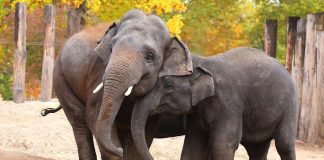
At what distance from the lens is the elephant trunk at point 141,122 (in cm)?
682

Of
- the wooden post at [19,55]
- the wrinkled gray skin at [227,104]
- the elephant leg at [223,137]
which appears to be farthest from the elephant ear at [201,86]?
the wooden post at [19,55]

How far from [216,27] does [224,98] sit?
26999mm

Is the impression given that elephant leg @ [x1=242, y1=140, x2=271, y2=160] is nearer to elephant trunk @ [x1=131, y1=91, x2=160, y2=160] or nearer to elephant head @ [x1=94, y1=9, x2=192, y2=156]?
elephant head @ [x1=94, y1=9, x2=192, y2=156]

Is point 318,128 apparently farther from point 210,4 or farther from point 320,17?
point 210,4

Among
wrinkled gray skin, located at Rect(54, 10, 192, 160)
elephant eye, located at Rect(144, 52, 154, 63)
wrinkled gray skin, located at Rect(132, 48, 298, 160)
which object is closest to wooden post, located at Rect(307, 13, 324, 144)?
wrinkled gray skin, located at Rect(132, 48, 298, 160)

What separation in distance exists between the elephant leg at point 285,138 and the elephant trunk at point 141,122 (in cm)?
167

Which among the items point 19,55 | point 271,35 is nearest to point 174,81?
point 271,35

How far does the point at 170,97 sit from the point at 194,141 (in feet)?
1.99

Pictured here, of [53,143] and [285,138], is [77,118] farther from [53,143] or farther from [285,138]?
[53,143]

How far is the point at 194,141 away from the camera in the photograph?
7.46 metres

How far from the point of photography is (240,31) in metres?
33.8

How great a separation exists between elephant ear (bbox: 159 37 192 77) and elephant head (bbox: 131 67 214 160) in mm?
63

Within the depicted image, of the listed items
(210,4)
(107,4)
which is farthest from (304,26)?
(210,4)

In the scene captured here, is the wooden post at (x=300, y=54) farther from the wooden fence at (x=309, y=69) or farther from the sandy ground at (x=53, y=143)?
the sandy ground at (x=53, y=143)
